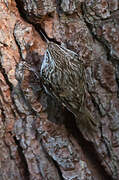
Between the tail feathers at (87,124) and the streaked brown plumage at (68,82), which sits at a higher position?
the streaked brown plumage at (68,82)

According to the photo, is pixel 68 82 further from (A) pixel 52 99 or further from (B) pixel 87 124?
(B) pixel 87 124

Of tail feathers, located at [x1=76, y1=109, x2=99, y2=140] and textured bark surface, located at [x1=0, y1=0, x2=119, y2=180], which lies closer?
textured bark surface, located at [x1=0, y1=0, x2=119, y2=180]

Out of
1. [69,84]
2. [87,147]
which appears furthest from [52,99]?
[87,147]

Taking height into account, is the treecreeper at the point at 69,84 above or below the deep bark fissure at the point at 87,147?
above

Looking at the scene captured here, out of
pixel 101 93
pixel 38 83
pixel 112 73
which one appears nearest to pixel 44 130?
pixel 38 83

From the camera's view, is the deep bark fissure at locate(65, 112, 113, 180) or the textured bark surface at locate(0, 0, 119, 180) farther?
the deep bark fissure at locate(65, 112, 113, 180)

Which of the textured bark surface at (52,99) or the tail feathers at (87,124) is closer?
the textured bark surface at (52,99)

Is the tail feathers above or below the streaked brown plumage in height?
below
